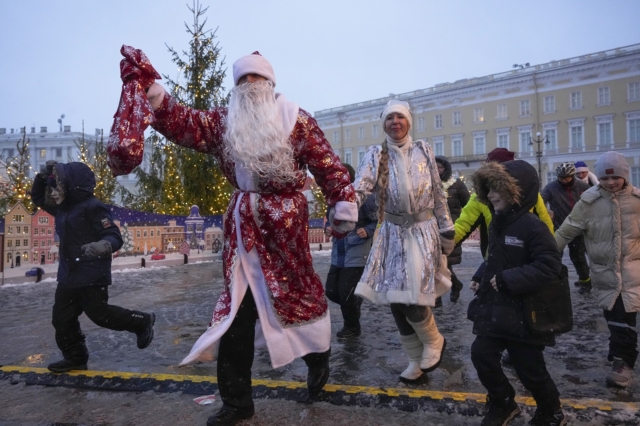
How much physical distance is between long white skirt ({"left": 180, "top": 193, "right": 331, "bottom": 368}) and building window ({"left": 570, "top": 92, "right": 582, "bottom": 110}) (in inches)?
1897

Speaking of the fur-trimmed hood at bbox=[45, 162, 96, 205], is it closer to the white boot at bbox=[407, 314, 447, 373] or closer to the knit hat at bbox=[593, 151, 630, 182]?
the white boot at bbox=[407, 314, 447, 373]

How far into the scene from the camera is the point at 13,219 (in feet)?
33.4

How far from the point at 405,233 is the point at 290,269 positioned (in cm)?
99

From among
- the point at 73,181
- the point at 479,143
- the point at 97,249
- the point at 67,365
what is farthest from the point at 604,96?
the point at 67,365

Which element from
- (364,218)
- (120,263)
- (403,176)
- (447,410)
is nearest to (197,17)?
(120,263)

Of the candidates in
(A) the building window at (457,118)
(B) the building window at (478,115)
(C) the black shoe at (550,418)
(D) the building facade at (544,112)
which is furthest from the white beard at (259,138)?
(A) the building window at (457,118)

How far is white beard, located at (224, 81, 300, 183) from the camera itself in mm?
2807

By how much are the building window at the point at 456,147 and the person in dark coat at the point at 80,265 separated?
5089 centimetres

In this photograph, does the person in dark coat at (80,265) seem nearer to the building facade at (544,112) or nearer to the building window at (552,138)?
the building facade at (544,112)

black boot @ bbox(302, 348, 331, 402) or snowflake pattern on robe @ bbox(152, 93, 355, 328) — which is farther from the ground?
snowflake pattern on robe @ bbox(152, 93, 355, 328)

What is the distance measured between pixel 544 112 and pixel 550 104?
819 millimetres

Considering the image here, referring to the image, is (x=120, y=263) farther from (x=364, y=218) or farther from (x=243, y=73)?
(x=243, y=73)

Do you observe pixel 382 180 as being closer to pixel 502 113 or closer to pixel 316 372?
pixel 316 372

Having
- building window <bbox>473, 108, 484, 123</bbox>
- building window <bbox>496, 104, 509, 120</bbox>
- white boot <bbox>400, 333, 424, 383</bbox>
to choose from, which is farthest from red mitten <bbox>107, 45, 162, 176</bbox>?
building window <bbox>473, 108, 484, 123</bbox>
